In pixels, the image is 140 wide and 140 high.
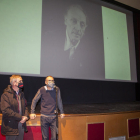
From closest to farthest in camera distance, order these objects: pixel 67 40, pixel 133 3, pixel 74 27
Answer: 1. pixel 67 40
2. pixel 74 27
3. pixel 133 3

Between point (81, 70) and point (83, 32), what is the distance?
1.15m

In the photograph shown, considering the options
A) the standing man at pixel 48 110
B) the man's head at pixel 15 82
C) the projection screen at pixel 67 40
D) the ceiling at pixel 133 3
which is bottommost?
the standing man at pixel 48 110

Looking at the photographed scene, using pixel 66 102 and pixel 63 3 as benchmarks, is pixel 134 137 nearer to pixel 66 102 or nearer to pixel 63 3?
pixel 66 102

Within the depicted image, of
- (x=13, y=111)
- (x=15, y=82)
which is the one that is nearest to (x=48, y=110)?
(x=13, y=111)

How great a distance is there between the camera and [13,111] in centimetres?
152

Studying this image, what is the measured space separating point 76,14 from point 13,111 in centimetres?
329

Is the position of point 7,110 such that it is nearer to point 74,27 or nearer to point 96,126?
point 96,126

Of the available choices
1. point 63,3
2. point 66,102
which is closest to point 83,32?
point 63,3

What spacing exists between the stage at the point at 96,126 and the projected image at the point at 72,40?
60.3 inches

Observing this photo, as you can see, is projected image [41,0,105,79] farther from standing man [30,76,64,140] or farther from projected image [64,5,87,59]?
standing man [30,76,64,140]

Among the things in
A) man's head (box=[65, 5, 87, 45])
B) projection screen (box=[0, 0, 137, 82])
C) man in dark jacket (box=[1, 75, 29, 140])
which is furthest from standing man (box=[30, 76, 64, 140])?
man's head (box=[65, 5, 87, 45])

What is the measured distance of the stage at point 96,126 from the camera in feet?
6.75

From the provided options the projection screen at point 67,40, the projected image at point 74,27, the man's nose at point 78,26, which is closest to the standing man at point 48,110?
the projection screen at point 67,40

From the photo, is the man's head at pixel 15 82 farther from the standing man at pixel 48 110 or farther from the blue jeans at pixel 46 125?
the blue jeans at pixel 46 125
